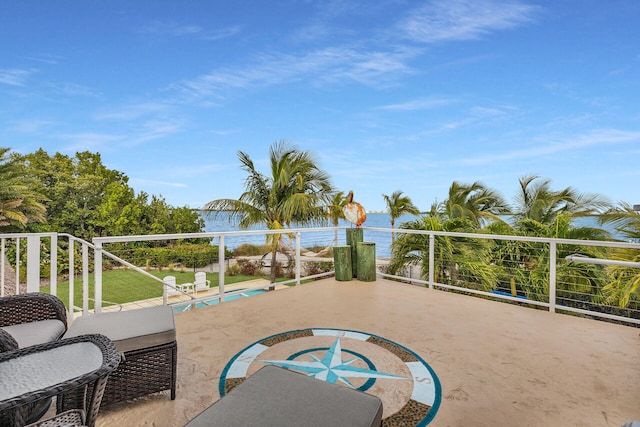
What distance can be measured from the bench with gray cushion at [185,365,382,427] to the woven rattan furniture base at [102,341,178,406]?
2.77ft

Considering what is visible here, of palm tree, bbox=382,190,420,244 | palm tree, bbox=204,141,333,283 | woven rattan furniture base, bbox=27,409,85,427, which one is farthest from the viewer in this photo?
palm tree, bbox=382,190,420,244

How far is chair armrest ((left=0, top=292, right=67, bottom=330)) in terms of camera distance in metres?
2.11

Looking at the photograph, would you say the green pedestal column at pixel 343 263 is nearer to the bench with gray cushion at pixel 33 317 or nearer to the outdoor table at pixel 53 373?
the bench with gray cushion at pixel 33 317

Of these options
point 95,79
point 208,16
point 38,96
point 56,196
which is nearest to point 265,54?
point 208,16

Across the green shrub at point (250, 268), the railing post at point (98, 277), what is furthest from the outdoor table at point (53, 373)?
the green shrub at point (250, 268)

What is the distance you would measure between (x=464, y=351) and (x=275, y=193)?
22.0 feet

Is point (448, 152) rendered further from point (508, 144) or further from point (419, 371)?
point (419, 371)

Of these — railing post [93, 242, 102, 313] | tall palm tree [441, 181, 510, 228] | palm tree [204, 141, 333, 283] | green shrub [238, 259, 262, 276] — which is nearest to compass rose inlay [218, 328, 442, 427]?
railing post [93, 242, 102, 313]

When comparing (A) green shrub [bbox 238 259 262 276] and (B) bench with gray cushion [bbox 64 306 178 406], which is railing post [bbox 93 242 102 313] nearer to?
(B) bench with gray cushion [bbox 64 306 178 406]

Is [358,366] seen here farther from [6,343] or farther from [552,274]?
[552,274]

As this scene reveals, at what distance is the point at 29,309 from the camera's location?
7.08 ft

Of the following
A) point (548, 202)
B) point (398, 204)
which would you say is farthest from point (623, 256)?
point (398, 204)

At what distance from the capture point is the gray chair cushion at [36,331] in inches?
72.5

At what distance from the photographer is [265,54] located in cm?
1025
